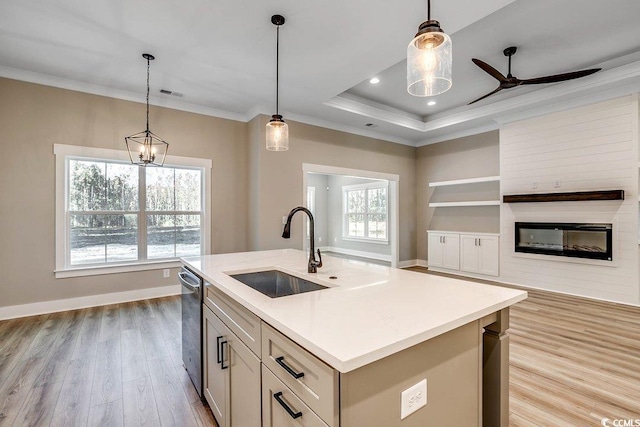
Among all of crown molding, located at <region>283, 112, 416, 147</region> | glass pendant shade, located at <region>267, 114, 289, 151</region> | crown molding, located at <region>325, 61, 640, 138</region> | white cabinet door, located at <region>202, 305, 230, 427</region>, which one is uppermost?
crown molding, located at <region>325, 61, 640, 138</region>

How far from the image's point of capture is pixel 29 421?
1839mm

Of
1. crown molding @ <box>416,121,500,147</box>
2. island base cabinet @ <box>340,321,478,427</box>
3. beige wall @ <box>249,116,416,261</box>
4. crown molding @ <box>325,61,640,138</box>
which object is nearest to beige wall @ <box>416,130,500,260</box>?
crown molding @ <box>416,121,500,147</box>

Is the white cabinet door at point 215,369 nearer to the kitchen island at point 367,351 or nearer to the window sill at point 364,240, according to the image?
the kitchen island at point 367,351

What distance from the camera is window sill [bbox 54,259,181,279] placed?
12.7 ft

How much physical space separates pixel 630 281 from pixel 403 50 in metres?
4.27

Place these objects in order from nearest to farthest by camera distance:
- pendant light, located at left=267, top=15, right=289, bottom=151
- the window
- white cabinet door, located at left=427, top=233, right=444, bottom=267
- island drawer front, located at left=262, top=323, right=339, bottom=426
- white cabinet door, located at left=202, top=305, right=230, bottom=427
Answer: island drawer front, located at left=262, top=323, right=339, bottom=426 → white cabinet door, located at left=202, top=305, right=230, bottom=427 → pendant light, located at left=267, top=15, right=289, bottom=151 → white cabinet door, located at left=427, top=233, right=444, bottom=267 → the window

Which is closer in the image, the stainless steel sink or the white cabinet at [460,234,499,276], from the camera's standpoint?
the stainless steel sink

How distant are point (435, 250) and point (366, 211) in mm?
2640

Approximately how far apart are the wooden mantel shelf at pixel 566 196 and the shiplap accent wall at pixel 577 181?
147mm

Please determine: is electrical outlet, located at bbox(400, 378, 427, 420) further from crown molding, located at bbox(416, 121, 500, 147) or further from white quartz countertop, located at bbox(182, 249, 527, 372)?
crown molding, located at bbox(416, 121, 500, 147)

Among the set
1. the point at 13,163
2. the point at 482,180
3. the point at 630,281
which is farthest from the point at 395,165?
the point at 13,163

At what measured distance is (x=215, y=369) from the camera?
1756mm

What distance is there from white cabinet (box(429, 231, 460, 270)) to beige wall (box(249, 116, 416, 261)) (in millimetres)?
1747

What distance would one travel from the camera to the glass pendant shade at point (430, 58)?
1.45 m
